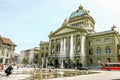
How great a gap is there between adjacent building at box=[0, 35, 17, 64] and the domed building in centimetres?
1679

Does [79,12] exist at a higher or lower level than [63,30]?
higher

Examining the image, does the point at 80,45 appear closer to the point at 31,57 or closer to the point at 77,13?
the point at 77,13

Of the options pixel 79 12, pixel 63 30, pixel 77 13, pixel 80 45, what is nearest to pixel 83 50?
pixel 80 45

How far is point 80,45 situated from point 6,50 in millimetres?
34598

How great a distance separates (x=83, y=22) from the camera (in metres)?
70.5

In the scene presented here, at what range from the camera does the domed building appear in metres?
54.5

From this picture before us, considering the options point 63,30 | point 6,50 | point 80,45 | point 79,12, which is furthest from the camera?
point 79,12

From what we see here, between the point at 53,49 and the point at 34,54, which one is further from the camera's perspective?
the point at 34,54

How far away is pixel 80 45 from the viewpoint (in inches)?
2408

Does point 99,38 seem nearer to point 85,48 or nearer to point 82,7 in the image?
point 85,48

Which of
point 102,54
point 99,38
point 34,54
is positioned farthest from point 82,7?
point 34,54

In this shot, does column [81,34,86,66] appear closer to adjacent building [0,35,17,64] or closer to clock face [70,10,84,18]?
clock face [70,10,84,18]

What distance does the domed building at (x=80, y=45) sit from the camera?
5450cm

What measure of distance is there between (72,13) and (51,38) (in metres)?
19.2
